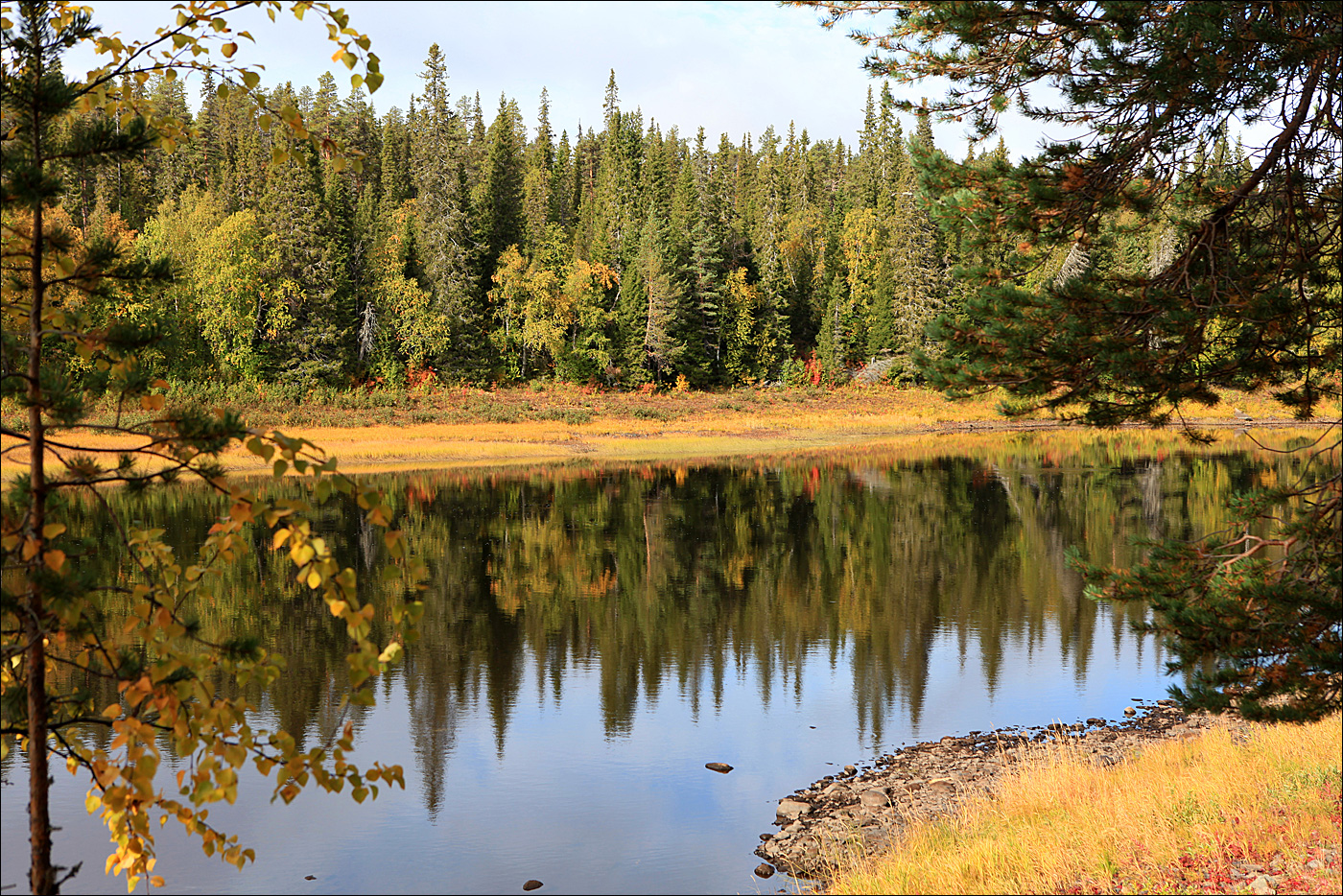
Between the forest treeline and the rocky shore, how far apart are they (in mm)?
42604

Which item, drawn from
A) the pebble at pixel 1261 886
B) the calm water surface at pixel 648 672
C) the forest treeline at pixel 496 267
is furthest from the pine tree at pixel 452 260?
the pebble at pixel 1261 886

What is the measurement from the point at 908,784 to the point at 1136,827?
315 centimetres

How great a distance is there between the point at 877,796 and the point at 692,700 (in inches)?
176

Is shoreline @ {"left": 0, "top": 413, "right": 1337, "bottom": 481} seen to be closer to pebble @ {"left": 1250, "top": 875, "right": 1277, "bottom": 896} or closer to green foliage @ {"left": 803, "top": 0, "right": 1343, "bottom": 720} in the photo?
green foliage @ {"left": 803, "top": 0, "right": 1343, "bottom": 720}

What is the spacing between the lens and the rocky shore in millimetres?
9445

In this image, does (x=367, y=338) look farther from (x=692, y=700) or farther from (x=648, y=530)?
(x=692, y=700)

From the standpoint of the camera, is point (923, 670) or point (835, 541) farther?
point (835, 541)

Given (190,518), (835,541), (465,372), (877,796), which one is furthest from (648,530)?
(465,372)

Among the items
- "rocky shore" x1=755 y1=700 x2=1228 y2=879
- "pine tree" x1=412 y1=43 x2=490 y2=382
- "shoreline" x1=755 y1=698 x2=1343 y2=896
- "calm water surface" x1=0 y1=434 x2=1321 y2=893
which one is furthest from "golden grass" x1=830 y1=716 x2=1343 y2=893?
"pine tree" x1=412 y1=43 x2=490 y2=382

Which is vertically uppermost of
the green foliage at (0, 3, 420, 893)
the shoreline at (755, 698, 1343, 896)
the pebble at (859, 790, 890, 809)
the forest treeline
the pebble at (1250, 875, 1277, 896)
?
the forest treeline

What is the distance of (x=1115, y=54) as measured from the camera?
795 cm

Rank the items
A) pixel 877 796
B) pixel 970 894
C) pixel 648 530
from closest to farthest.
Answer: pixel 970 894 < pixel 877 796 < pixel 648 530

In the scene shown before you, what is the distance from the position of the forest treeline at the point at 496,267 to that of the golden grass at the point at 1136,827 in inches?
1782

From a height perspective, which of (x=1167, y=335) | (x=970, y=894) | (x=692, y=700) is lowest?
(x=692, y=700)
